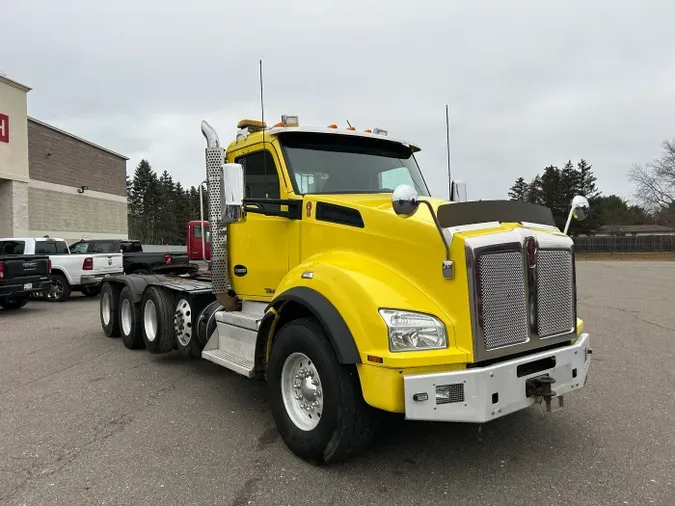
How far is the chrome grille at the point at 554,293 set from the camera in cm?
370

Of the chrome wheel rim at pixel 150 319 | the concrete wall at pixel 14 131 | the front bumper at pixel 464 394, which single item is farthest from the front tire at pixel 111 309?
the concrete wall at pixel 14 131

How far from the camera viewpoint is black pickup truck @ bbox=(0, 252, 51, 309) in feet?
38.8

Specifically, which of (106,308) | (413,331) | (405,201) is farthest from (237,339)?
(106,308)

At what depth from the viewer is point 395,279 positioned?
11.6 feet

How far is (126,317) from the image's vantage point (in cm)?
792

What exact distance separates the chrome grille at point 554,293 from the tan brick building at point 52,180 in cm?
2528

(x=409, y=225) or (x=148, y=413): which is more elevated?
(x=409, y=225)

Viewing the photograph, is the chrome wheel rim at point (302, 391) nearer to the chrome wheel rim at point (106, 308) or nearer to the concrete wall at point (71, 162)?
the chrome wheel rim at point (106, 308)

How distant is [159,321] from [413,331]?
438 centimetres

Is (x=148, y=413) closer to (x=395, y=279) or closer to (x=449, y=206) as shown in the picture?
(x=395, y=279)

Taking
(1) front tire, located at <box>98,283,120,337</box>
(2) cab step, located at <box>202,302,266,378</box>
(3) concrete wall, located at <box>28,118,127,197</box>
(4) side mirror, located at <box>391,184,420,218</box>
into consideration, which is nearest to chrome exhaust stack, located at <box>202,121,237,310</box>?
(2) cab step, located at <box>202,302,266,378</box>

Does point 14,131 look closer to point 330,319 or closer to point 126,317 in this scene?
point 126,317

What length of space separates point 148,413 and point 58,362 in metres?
2.91

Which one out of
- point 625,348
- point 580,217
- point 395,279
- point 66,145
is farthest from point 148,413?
point 66,145
